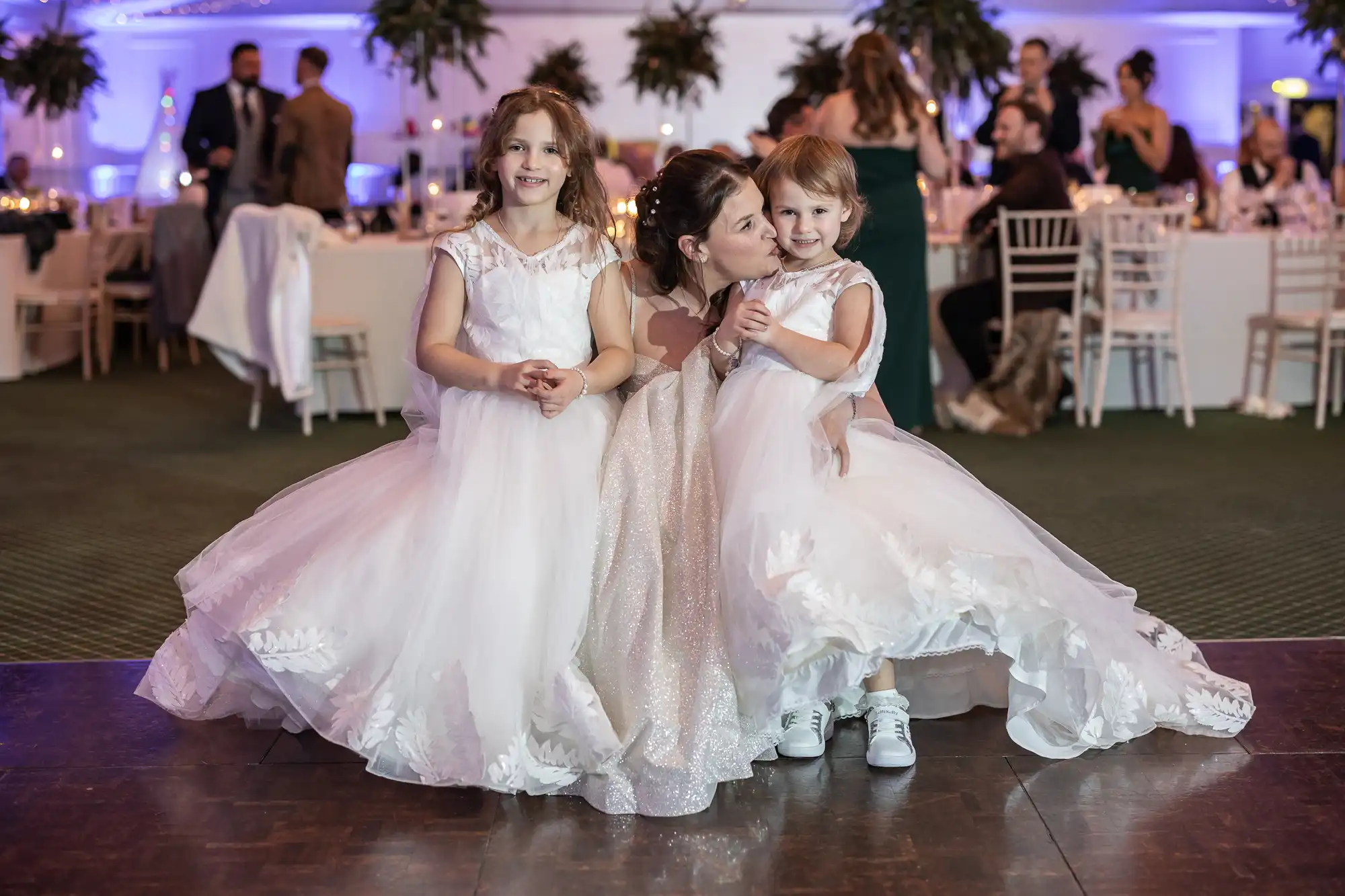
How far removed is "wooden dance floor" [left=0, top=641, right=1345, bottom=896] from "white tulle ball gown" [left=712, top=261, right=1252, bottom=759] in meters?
0.11

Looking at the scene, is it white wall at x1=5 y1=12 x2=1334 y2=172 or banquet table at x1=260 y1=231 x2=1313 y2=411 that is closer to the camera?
banquet table at x1=260 y1=231 x2=1313 y2=411

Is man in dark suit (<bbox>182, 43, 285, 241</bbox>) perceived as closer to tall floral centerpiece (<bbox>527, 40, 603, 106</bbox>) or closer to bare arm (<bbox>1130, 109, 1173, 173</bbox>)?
tall floral centerpiece (<bbox>527, 40, 603, 106</bbox>)

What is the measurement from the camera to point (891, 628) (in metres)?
2.49

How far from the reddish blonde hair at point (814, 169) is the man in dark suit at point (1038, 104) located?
416 centimetres

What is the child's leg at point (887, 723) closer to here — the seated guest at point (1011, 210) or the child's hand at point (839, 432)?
the child's hand at point (839, 432)

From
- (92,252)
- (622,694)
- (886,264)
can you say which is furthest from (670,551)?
(92,252)

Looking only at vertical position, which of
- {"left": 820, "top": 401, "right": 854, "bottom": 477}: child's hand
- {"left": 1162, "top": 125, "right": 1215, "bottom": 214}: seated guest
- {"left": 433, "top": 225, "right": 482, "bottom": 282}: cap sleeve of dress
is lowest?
{"left": 820, "top": 401, "right": 854, "bottom": 477}: child's hand

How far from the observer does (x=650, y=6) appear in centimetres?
1620

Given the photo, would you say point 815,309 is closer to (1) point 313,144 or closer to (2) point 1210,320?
(2) point 1210,320

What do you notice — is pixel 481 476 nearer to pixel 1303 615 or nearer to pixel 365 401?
pixel 1303 615

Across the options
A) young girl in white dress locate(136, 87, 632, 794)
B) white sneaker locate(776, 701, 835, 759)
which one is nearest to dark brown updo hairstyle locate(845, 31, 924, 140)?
young girl in white dress locate(136, 87, 632, 794)

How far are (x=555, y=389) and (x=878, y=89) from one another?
3.43m

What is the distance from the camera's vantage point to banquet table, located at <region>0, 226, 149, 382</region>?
27.7 ft

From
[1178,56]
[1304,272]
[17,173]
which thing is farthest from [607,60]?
[1304,272]
